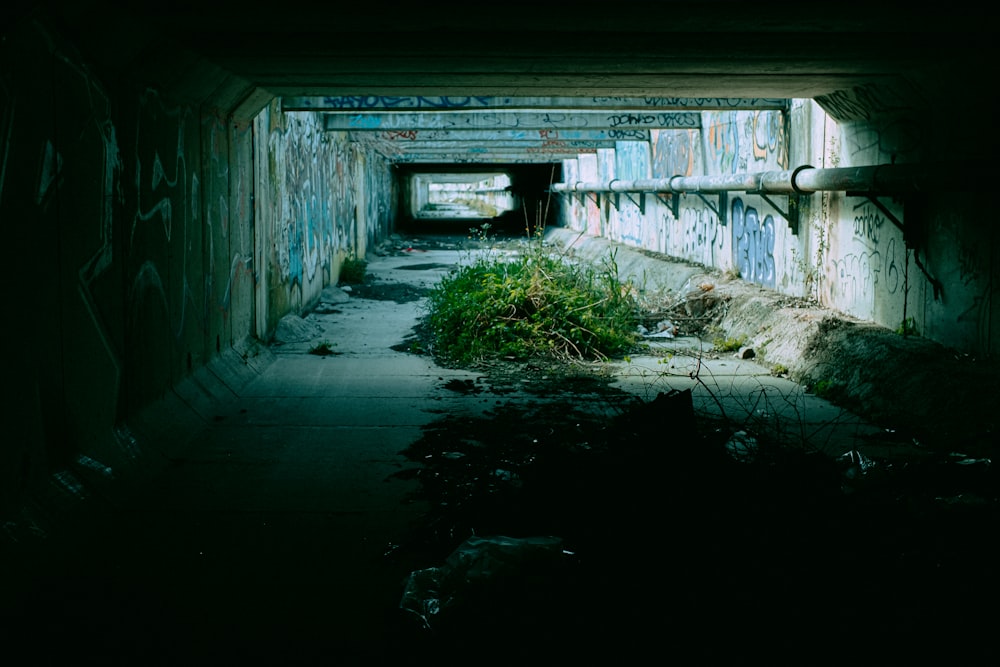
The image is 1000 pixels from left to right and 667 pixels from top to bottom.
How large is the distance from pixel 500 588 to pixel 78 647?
1546 mm

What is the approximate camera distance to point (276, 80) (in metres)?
7.23

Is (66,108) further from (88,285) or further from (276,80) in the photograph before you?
(276,80)

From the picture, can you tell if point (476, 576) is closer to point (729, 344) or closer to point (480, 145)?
point (729, 344)

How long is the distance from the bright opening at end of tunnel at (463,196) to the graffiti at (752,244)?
99.5 ft

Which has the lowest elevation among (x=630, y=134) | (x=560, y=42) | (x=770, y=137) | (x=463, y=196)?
(x=770, y=137)

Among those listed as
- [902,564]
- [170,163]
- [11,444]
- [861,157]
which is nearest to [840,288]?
[861,157]

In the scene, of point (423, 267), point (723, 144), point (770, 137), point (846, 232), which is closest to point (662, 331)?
point (770, 137)

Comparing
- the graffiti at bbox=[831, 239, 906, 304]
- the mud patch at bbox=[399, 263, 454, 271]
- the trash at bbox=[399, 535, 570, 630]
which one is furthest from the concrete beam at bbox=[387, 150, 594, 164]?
the trash at bbox=[399, 535, 570, 630]

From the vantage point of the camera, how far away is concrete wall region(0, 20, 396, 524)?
12.9ft

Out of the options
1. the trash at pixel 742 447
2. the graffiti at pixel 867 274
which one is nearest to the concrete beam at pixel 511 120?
the graffiti at pixel 867 274

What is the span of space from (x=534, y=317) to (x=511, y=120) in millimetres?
5309

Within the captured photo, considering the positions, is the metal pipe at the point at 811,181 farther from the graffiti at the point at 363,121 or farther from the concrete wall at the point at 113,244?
the concrete wall at the point at 113,244

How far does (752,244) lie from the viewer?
1110cm

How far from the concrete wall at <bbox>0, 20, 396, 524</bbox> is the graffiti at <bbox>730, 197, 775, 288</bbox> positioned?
5.75 meters
